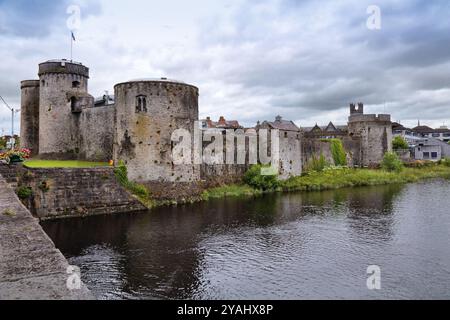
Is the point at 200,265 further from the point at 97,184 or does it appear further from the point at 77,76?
the point at 77,76

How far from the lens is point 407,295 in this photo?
9109 millimetres

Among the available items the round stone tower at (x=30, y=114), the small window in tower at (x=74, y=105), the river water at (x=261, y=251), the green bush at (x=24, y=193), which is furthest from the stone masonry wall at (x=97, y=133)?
the green bush at (x=24, y=193)

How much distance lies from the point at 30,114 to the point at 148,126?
555 inches

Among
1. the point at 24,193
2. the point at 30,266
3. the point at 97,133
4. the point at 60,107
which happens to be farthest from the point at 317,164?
the point at 30,266

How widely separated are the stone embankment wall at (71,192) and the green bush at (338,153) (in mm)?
23387

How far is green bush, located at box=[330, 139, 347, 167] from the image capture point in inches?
1534

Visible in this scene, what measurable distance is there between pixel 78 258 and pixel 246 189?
1638 cm

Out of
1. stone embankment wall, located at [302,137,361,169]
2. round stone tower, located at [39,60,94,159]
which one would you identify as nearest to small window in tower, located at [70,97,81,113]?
round stone tower, located at [39,60,94,159]

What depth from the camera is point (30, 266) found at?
5.88 metres

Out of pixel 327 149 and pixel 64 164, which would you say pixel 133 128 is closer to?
pixel 64 164

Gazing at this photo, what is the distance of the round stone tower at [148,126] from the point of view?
21750mm

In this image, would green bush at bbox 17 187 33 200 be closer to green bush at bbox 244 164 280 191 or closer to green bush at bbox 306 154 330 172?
green bush at bbox 244 164 280 191

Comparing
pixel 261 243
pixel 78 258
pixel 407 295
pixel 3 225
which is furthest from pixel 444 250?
pixel 3 225

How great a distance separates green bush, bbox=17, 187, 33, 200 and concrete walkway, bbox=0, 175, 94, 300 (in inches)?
360
